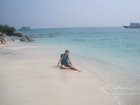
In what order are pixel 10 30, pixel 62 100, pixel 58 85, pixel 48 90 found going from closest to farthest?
pixel 62 100, pixel 48 90, pixel 58 85, pixel 10 30

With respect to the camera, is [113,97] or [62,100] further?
[113,97]

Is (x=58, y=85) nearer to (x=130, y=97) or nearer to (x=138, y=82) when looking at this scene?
(x=130, y=97)

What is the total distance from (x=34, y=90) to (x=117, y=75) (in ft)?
14.9

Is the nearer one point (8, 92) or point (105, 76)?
point (8, 92)

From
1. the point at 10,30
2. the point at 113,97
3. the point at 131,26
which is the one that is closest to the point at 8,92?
the point at 113,97

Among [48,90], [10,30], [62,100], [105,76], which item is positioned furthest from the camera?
[10,30]

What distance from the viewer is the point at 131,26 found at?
131750 millimetres

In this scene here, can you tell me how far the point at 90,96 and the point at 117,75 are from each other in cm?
363

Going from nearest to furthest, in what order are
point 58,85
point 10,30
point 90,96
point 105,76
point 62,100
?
point 62,100
point 90,96
point 58,85
point 105,76
point 10,30

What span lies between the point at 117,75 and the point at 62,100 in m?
4.41

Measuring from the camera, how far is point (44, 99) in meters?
5.34

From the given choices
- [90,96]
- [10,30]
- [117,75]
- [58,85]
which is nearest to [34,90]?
[58,85]

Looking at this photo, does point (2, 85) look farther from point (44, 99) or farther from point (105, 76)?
point (105, 76)

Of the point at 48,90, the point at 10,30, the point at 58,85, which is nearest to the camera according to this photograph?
the point at 48,90
